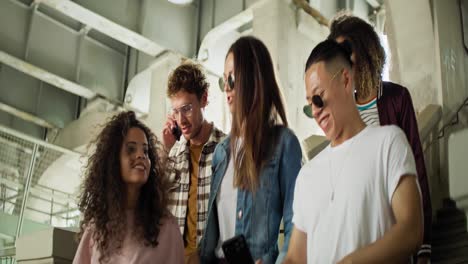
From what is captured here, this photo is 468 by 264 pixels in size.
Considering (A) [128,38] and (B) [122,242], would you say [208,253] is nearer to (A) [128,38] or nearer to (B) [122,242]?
(B) [122,242]

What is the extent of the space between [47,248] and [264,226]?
135 centimetres

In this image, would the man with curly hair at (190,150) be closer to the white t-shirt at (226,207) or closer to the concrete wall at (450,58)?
the white t-shirt at (226,207)

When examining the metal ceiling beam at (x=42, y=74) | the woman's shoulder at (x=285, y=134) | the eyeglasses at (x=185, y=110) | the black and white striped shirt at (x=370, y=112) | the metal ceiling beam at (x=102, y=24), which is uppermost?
the metal ceiling beam at (x=102, y=24)

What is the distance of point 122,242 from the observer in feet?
8.35

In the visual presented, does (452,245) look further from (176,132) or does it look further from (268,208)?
(176,132)

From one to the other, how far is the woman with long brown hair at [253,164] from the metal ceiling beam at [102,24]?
17.8 ft

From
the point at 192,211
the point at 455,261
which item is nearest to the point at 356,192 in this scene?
the point at 192,211

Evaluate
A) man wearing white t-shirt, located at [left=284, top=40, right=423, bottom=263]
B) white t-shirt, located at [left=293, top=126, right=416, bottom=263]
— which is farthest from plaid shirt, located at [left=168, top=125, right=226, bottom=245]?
white t-shirt, located at [left=293, top=126, right=416, bottom=263]

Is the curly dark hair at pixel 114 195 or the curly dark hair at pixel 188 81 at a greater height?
the curly dark hair at pixel 188 81

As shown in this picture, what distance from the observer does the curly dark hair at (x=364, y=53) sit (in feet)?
8.68

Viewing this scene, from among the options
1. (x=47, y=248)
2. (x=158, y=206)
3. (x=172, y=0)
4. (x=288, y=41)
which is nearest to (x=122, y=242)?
(x=158, y=206)

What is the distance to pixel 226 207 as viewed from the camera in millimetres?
2520

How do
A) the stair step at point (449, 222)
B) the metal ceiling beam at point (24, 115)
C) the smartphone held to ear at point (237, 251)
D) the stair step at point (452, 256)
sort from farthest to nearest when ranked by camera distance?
the metal ceiling beam at point (24, 115)
the stair step at point (449, 222)
the stair step at point (452, 256)
the smartphone held to ear at point (237, 251)

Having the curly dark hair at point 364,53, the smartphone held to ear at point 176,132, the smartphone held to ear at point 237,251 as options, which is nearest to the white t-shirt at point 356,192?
the smartphone held to ear at point 237,251
